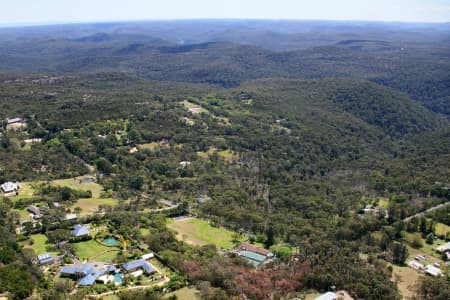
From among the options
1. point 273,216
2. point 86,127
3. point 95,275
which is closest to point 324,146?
point 273,216

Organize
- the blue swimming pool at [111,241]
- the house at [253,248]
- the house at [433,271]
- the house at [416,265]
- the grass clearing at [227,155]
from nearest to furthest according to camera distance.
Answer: the house at [433,271] < the house at [416,265] < the blue swimming pool at [111,241] < the house at [253,248] < the grass clearing at [227,155]

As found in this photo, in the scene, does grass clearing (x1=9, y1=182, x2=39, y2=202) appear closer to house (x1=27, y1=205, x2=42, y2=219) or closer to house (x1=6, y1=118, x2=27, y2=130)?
house (x1=27, y1=205, x2=42, y2=219)

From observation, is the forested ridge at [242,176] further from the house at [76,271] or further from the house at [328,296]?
the house at [328,296]

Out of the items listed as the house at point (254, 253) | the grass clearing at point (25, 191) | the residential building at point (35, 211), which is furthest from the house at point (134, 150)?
the house at point (254, 253)

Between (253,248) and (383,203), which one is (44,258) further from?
(383,203)

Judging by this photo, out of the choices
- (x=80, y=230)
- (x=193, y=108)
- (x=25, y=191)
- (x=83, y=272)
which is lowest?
(x=25, y=191)

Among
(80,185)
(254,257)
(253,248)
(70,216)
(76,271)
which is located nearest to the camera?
(76,271)

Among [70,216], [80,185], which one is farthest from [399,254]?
[80,185]

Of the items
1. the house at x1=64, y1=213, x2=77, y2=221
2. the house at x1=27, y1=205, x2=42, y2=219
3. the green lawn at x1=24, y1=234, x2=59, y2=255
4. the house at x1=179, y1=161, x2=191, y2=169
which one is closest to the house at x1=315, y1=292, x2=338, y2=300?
the green lawn at x1=24, y1=234, x2=59, y2=255

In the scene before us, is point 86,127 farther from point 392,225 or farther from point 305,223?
point 392,225
